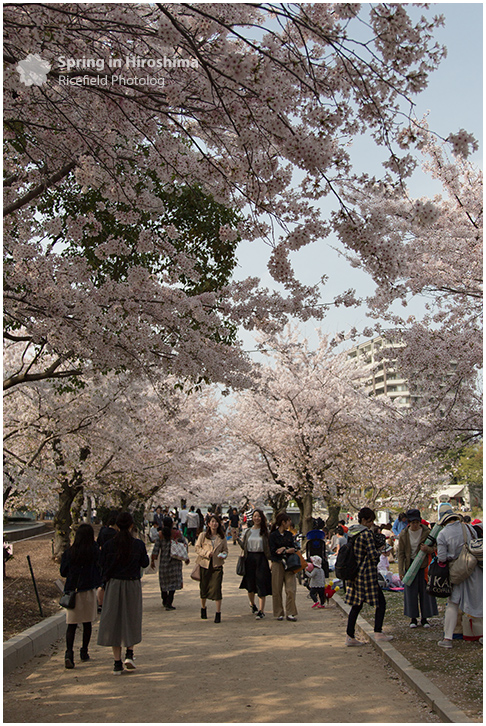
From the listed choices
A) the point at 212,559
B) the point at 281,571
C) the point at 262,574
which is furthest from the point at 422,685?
the point at 262,574

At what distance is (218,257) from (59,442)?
26.6 feet

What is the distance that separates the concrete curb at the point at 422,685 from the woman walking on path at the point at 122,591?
265cm

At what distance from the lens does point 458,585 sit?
6680 millimetres

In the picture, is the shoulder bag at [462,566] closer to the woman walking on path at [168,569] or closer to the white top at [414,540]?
the white top at [414,540]

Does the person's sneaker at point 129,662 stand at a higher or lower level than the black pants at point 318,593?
higher

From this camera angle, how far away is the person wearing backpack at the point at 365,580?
7.04 metres

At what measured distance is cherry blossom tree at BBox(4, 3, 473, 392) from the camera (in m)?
4.24

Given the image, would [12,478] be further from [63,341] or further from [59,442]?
[63,341]

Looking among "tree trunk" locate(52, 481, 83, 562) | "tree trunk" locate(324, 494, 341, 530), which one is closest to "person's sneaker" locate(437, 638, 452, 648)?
"tree trunk" locate(52, 481, 83, 562)

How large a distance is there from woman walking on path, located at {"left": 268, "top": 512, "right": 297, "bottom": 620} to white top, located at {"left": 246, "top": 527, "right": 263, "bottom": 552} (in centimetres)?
44

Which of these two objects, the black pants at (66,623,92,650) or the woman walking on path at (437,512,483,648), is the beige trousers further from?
the black pants at (66,623,92,650)

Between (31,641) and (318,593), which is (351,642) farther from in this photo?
(318,593)

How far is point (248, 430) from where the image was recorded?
2483 cm

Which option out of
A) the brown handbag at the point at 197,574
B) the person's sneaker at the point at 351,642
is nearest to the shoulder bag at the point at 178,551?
the brown handbag at the point at 197,574
